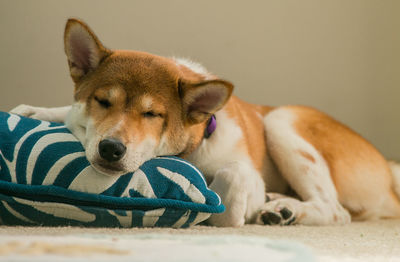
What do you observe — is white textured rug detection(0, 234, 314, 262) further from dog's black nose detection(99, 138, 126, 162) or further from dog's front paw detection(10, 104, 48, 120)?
dog's front paw detection(10, 104, 48, 120)

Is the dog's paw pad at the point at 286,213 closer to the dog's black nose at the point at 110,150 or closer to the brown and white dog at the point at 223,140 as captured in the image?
the brown and white dog at the point at 223,140

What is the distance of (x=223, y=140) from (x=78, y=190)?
0.78 m

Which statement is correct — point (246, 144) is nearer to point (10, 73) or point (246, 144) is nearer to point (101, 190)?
point (101, 190)

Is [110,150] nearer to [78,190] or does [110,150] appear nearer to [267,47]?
[78,190]

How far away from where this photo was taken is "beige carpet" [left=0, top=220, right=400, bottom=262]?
79 centimetres

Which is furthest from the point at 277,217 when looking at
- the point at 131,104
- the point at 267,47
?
the point at 267,47

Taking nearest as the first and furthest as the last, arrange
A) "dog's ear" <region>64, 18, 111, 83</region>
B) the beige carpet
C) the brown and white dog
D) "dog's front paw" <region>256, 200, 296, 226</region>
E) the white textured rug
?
the white textured rug < the beige carpet < the brown and white dog < "dog's ear" <region>64, 18, 111, 83</region> < "dog's front paw" <region>256, 200, 296, 226</region>

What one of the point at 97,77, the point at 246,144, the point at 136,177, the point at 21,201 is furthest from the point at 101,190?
the point at 246,144

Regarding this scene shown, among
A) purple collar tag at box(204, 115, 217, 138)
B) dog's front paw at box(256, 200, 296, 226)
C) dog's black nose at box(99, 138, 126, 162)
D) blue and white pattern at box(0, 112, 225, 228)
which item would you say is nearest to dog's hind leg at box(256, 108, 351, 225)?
dog's front paw at box(256, 200, 296, 226)

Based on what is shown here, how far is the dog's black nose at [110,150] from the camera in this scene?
1.28 meters

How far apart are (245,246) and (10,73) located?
251 cm

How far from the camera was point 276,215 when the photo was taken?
169 centimetres

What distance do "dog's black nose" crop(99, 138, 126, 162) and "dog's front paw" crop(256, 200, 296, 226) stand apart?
27.4 inches

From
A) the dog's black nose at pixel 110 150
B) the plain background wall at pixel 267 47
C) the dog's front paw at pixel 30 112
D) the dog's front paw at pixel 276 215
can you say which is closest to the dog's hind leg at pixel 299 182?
the dog's front paw at pixel 276 215
